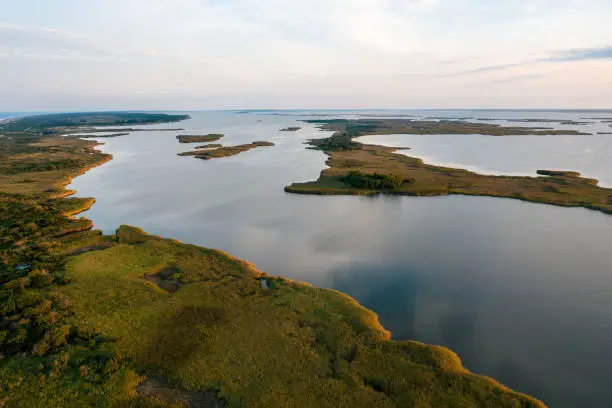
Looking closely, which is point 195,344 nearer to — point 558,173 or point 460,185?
point 460,185

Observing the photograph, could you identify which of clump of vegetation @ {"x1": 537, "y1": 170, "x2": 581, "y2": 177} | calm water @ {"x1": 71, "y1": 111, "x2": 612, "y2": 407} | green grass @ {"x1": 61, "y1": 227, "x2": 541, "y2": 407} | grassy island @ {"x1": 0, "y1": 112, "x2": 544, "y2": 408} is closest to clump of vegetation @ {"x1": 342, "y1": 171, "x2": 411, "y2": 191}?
calm water @ {"x1": 71, "y1": 111, "x2": 612, "y2": 407}

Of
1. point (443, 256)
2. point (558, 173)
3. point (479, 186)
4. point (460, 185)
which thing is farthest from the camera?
point (558, 173)

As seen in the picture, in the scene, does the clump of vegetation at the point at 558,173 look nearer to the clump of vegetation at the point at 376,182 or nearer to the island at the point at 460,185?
the island at the point at 460,185

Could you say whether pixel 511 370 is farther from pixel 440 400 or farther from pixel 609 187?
pixel 609 187

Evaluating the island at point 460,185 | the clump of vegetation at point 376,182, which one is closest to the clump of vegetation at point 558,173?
the island at point 460,185

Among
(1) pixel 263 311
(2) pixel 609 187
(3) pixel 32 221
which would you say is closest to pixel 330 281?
(1) pixel 263 311

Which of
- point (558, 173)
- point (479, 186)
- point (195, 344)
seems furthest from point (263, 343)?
point (558, 173)

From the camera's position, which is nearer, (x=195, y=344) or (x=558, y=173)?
(x=195, y=344)
